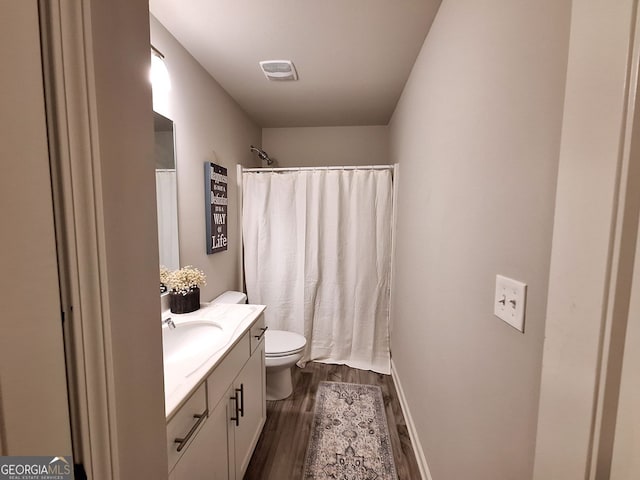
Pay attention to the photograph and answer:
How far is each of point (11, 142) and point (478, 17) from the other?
125cm

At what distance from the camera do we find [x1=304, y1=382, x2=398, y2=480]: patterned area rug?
57.8 inches

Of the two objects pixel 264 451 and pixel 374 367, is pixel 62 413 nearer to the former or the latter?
pixel 264 451

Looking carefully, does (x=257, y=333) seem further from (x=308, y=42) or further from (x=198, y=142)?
(x=308, y=42)

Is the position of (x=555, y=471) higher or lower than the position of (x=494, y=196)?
lower

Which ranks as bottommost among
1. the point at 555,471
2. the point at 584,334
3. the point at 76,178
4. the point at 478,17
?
the point at 555,471

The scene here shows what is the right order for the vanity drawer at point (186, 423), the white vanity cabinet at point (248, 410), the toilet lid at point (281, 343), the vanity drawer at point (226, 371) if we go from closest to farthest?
the vanity drawer at point (186, 423), the vanity drawer at point (226, 371), the white vanity cabinet at point (248, 410), the toilet lid at point (281, 343)

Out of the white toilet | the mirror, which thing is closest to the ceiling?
the mirror

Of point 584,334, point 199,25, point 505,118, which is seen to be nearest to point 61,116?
point 584,334

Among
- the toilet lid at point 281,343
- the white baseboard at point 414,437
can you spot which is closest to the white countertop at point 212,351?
the toilet lid at point 281,343

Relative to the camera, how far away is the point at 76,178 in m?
0.39

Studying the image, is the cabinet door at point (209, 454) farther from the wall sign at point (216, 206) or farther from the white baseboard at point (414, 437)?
the wall sign at point (216, 206)

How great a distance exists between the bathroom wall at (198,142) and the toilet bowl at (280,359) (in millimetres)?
588

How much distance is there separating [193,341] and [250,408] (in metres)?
0.47

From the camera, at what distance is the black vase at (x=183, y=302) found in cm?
149
